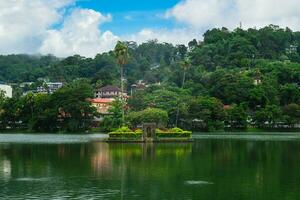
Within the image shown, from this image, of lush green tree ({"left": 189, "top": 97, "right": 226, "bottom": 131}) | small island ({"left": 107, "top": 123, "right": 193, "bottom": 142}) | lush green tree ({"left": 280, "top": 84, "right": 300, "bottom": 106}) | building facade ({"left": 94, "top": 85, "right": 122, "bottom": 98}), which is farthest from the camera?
building facade ({"left": 94, "top": 85, "right": 122, "bottom": 98})

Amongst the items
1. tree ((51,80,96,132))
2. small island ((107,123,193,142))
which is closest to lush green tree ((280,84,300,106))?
tree ((51,80,96,132))

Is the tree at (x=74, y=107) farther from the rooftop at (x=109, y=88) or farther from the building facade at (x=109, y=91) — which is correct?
the rooftop at (x=109, y=88)

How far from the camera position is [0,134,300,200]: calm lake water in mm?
29656

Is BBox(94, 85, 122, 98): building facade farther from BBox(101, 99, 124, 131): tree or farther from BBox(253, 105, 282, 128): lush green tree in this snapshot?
BBox(253, 105, 282, 128): lush green tree

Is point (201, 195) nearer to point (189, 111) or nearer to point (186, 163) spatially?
point (186, 163)

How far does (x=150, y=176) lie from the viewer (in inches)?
1438

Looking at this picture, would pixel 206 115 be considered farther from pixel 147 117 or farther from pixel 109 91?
pixel 109 91

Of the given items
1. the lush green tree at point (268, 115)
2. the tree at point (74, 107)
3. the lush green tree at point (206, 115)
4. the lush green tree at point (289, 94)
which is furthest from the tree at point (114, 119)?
the lush green tree at point (289, 94)

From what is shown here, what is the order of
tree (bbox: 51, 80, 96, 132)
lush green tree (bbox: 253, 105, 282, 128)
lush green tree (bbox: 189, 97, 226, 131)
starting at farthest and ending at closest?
lush green tree (bbox: 253, 105, 282, 128)
lush green tree (bbox: 189, 97, 226, 131)
tree (bbox: 51, 80, 96, 132)

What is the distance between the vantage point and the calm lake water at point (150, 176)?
2966 cm

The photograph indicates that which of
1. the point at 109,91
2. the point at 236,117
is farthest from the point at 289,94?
the point at 109,91

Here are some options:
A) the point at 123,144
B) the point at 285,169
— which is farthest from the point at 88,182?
the point at 123,144

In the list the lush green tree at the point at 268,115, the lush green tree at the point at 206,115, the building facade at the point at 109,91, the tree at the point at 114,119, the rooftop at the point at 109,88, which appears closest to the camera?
the tree at the point at 114,119

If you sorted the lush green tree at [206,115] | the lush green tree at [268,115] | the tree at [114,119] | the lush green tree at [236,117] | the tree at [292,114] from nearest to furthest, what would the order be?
the tree at [114,119]
the lush green tree at [206,115]
the lush green tree at [236,117]
the lush green tree at [268,115]
the tree at [292,114]
